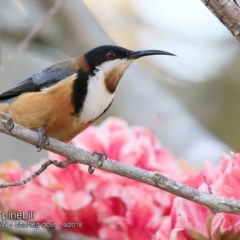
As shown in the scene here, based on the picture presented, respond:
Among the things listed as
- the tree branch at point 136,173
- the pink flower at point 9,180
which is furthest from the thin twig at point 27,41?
the tree branch at point 136,173

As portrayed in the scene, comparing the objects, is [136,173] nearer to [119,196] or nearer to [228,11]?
[119,196]

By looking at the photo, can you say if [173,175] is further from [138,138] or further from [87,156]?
[87,156]

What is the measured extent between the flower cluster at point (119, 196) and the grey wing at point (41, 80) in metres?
0.29

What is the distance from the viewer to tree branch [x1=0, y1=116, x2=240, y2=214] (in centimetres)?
96

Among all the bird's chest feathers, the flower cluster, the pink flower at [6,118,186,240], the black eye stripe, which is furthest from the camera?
the black eye stripe

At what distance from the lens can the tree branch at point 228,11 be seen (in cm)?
96

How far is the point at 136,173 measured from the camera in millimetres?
1036

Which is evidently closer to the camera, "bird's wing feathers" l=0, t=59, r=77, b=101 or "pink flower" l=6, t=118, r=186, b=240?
"pink flower" l=6, t=118, r=186, b=240

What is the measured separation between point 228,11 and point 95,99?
623 millimetres

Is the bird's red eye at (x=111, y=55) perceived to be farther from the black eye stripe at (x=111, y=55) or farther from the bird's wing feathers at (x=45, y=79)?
the bird's wing feathers at (x=45, y=79)

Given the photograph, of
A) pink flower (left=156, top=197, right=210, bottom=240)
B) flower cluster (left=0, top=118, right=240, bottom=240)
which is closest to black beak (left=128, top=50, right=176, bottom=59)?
flower cluster (left=0, top=118, right=240, bottom=240)

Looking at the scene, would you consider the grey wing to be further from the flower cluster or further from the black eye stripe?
the flower cluster

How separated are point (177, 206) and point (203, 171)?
168mm

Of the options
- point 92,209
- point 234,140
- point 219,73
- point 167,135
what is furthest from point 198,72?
point 92,209
